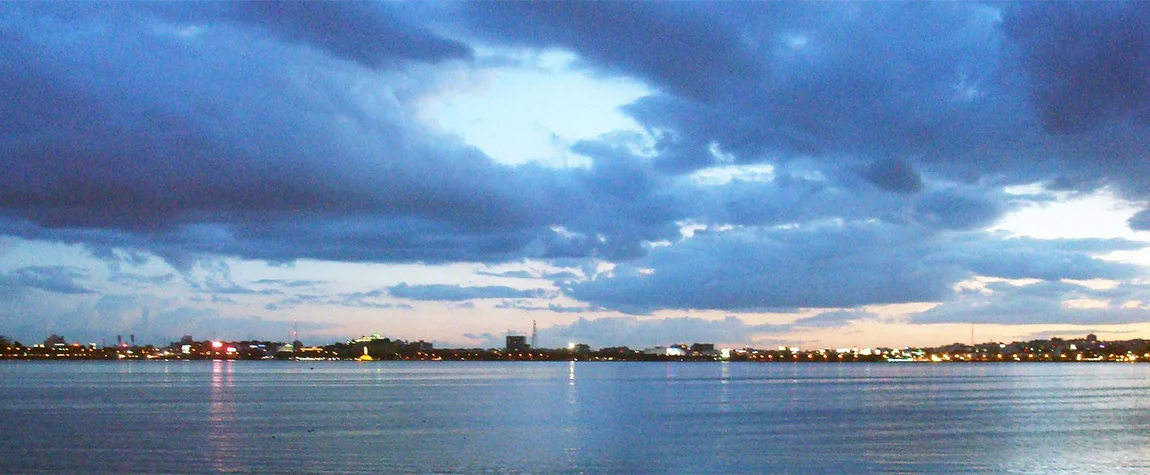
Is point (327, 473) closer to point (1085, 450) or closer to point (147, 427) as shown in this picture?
point (147, 427)

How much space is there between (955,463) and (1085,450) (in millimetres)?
10889

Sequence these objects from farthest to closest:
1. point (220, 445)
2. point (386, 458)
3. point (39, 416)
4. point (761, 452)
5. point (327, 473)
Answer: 1. point (39, 416)
2. point (220, 445)
3. point (761, 452)
4. point (386, 458)
5. point (327, 473)

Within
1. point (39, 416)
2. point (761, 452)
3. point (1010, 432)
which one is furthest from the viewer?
point (39, 416)

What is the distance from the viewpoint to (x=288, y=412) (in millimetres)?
83125

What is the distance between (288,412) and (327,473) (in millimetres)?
41463

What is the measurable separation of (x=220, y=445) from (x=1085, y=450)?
46129mm

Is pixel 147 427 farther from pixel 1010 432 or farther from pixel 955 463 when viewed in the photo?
pixel 1010 432

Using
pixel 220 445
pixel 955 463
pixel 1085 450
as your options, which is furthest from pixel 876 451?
pixel 220 445

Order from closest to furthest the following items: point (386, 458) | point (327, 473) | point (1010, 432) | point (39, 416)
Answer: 1. point (327, 473)
2. point (386, 458)
3. point (1010, 432)
4. point (39, 416)

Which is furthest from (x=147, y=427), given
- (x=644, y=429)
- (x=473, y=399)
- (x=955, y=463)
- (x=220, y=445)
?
(x=955, y=463)

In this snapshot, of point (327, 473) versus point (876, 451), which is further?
point (876, 451)

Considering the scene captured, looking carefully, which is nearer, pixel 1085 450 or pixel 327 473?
pixel 327 473

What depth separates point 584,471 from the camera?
1801 inches

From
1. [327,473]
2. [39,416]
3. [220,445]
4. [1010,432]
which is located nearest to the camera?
[327,473]
